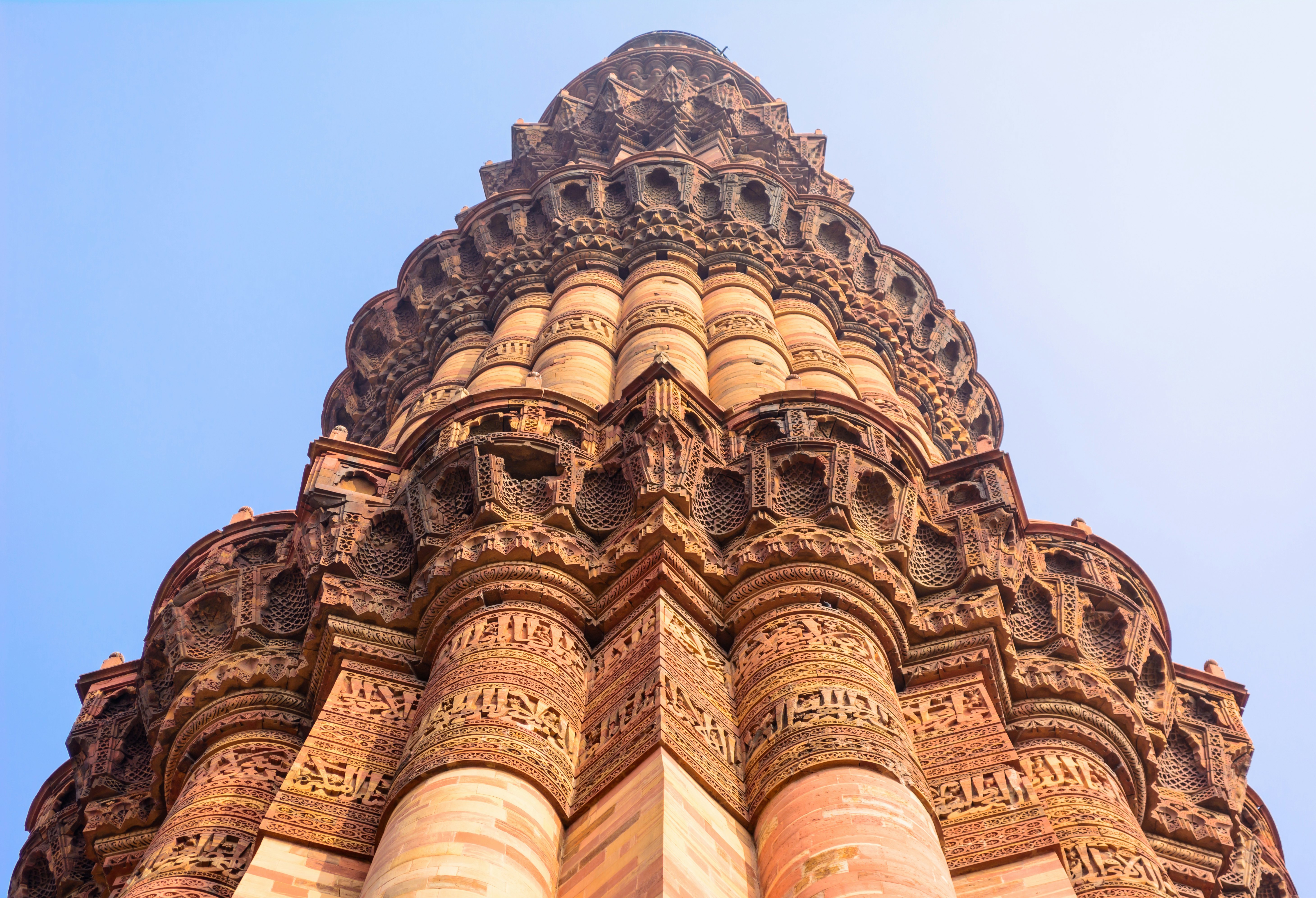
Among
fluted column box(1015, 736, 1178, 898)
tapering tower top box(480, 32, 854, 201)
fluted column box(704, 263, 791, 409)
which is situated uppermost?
tapering tower top box(480, 32, 854, 201)

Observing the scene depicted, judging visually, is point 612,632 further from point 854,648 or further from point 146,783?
point 146,783

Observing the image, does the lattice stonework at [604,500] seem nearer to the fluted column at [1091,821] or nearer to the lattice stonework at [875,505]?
the lattice stonework at [875,505]

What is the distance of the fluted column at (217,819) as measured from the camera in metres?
7.35

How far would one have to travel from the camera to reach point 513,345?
14.0 meters

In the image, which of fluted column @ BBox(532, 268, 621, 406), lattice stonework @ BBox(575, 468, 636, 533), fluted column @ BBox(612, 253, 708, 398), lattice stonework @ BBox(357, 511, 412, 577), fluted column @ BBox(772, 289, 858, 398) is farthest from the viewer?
fluted column @ BBox(772, 289, 858, 398)

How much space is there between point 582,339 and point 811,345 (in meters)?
2.18

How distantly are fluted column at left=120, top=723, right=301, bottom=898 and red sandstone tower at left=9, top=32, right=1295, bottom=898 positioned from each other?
0.02m

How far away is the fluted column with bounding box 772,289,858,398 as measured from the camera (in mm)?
13352

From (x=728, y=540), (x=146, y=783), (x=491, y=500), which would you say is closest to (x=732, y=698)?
(x=728, y=540)

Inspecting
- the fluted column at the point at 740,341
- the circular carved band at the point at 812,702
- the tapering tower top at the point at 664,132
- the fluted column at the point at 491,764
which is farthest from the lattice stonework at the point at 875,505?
the tapering tower top at the point at 664,132

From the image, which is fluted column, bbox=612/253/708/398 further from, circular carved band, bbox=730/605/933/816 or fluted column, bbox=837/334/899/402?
circular carved band, bbox=730/605/933/816

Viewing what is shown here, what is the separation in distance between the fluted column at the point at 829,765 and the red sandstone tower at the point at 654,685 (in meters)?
0.02

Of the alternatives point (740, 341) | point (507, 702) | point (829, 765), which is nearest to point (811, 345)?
point (740, 341)

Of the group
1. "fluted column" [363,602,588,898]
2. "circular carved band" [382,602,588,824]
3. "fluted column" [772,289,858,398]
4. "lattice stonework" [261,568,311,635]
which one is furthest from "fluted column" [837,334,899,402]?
"fluted column" [363,602,588,898]
